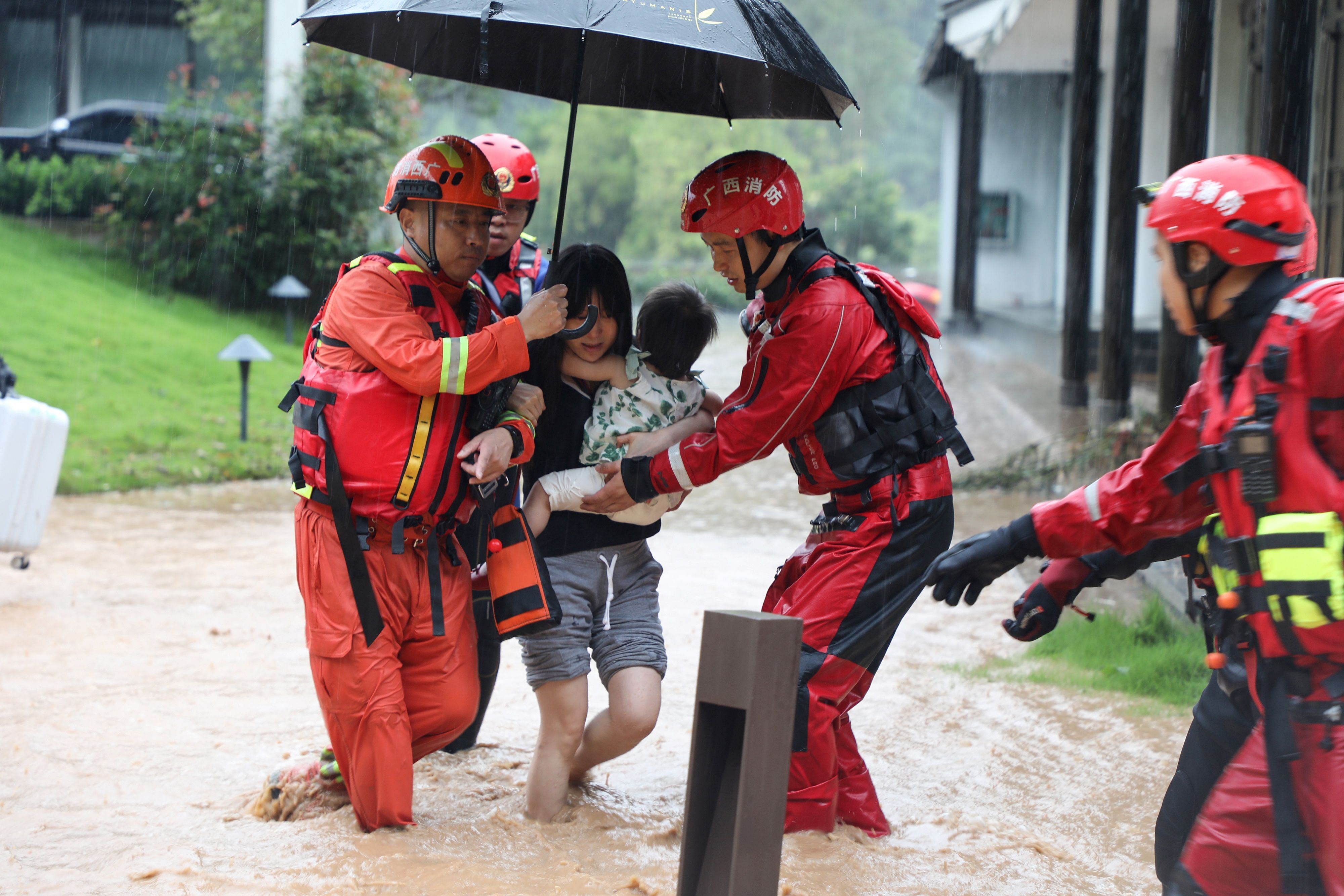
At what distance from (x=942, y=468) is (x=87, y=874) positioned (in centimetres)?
267

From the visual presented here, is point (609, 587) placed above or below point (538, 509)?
below

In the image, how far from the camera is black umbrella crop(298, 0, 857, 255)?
3.16m

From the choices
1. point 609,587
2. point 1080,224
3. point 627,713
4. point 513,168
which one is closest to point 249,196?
point 1080,224

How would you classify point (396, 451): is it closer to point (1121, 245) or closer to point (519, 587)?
point (519, 587)

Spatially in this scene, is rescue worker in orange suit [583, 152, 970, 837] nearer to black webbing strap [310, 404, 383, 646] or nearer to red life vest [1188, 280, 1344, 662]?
black webbing strap [310, 404, 383, 646]

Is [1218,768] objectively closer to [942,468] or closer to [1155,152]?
[942,468]

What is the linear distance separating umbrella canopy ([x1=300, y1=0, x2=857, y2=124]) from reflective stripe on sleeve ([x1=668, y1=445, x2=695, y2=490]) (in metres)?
1.11

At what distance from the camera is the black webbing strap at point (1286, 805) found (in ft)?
7.45

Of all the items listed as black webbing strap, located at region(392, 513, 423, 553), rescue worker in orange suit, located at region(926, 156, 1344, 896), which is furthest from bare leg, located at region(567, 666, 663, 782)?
rescue worker in orange suit, located at region(926, 156, 1344, 896)

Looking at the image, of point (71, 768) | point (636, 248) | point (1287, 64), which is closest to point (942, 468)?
point (71, 768)

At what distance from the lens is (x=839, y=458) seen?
351cm

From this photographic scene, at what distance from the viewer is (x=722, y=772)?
237 cm

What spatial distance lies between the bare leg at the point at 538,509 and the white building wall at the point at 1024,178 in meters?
19.3

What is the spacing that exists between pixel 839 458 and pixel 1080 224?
10.9 metres
